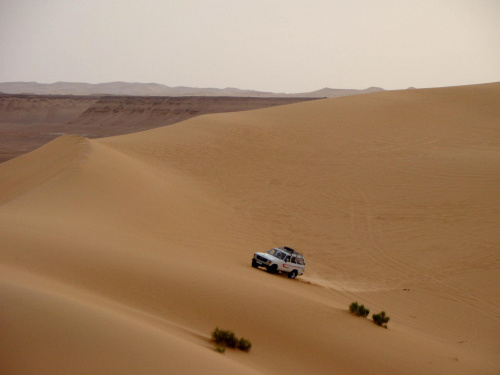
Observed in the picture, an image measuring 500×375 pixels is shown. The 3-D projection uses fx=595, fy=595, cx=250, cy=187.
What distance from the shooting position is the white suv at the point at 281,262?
46.9 feet

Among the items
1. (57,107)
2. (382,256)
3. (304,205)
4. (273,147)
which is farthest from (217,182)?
(57,107)

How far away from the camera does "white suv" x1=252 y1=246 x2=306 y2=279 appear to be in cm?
1428

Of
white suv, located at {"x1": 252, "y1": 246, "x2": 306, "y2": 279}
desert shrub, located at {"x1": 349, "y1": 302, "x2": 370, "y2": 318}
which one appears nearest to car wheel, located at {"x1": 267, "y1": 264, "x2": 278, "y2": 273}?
white suv, located at {"x1": 252, "y1": 246, "x2": 306, "y2": 279}

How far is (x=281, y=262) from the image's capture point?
14.3 m

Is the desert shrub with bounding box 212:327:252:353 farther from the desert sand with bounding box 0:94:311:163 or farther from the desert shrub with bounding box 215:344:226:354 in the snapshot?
the desert sand with bounding box 0:94:311:163

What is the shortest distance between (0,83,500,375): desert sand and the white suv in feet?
0.83

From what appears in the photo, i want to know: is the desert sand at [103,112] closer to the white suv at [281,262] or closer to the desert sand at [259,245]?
the desert sand at [259,245]

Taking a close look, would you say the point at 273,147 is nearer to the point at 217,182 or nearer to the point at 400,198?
the point at 217,182

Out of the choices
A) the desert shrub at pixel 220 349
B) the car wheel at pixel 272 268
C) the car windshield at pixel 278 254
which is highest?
the car windshield at pixel 278 254

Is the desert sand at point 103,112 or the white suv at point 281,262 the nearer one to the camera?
the white suv at point 281,262

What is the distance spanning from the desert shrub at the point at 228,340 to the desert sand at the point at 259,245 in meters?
0.26

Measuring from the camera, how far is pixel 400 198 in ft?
72.2

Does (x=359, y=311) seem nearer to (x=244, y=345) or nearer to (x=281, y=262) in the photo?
(x=244, y=345)

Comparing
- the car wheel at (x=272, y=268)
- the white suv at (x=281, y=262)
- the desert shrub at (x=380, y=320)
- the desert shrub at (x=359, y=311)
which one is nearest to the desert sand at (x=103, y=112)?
the white suv at (x=281, y=262)
